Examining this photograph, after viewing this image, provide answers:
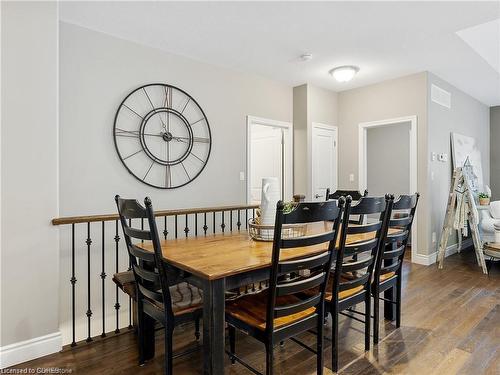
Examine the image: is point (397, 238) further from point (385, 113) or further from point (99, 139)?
point (385, 113)

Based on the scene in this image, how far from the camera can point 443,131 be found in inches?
185

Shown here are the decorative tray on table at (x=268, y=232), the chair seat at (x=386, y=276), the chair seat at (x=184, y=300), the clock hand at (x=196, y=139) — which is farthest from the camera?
the clock hand at (x=196, y=139)

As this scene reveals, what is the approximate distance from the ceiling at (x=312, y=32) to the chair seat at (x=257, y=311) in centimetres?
228

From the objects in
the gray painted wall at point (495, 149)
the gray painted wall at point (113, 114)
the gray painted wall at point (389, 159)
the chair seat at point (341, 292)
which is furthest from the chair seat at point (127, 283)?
the gray painted wall at point (495, 149)

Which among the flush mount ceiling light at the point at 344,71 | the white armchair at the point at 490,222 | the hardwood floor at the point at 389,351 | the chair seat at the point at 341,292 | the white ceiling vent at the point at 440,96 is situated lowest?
the hardwood floor at the point at 389,351

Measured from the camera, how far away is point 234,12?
2752mm

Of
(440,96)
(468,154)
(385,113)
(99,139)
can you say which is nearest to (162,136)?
(99,139)

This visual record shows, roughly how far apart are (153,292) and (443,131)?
467 cm

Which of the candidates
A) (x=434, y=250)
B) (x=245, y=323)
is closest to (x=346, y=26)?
(x=245, y=323)

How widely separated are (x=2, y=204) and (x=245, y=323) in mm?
1708

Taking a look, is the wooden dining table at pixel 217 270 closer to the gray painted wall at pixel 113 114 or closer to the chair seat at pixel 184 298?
the chair seat at pixel 184 298

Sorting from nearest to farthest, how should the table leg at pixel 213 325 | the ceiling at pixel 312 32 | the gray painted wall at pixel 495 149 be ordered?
the table leg at pixel 213 325
the ceiling at pixel 312 32
the gray painted wall at pixel 495 149

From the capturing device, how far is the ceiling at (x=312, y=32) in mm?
2688

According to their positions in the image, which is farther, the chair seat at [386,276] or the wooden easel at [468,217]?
the wooden easel at [468,217]
